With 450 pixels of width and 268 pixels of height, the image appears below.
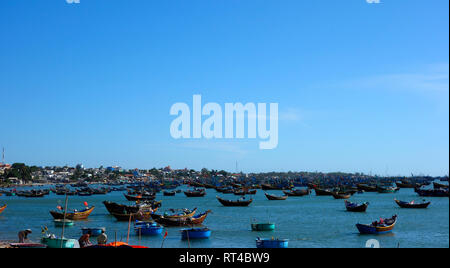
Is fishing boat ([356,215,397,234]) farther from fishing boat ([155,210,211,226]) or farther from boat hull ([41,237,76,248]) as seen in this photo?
boat hull ([41,237,76,248])

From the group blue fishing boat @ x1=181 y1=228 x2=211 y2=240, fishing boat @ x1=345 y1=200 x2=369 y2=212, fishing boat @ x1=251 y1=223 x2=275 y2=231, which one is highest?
blue fishing boat @ x1=181 y1=228 x2=211 y2=240

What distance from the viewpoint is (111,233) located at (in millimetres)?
31344

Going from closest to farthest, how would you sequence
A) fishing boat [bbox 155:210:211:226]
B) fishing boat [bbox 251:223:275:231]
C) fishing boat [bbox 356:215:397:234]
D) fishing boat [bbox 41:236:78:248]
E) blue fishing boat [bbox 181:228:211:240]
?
fishing boat [bbox 41:236:78:248]
blue fishing boat [bbox 181:228:211:240]
fishing boat [bbox 356:215:397:234]
fishing boat [bbox 251:223:275:231]
fishing boat [bbox 155:210:211:226]

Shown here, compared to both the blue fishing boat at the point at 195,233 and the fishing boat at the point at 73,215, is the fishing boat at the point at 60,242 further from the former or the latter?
the fishing boat at the point at 73,215

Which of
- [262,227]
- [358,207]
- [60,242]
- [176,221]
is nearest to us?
[60,242]

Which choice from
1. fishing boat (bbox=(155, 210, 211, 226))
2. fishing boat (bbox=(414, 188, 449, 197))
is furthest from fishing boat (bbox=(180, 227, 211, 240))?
fishing boat (bbox=(414, 188, 449, 197))

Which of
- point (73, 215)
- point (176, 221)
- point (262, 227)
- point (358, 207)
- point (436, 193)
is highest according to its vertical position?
point (176, 221)

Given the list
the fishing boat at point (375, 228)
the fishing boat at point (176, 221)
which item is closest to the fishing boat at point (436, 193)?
the fishing boat at point (375, 228)

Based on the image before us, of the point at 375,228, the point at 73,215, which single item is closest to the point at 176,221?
the point at 73,215

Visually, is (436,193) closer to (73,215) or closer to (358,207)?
(358,207)
